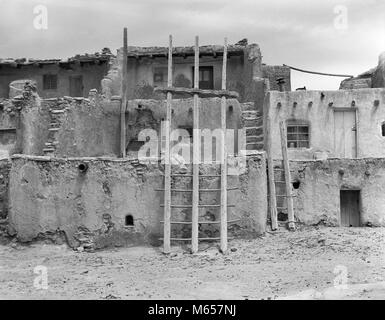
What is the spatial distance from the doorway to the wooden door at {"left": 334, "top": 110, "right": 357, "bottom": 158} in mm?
4945

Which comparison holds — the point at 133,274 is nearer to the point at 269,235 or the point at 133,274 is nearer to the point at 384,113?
the point at 269,235

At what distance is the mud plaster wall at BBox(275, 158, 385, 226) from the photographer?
61.1 ft

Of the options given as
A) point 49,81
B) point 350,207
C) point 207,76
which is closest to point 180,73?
point 207,76

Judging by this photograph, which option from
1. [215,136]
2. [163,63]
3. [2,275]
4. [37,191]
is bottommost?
[2,275]

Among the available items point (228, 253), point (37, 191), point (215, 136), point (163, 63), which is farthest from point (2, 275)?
point (163, 63)

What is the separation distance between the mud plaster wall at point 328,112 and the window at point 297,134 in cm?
21

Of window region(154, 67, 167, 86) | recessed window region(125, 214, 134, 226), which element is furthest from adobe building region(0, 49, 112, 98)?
recessed window region(125, 214, 134, 226)

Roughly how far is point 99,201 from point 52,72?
1367 cm

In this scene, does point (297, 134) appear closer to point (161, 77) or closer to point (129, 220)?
point (161, 77)

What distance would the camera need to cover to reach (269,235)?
17.8 metres

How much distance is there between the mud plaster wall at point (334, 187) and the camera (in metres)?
18.6

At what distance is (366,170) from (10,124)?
13.1 meters

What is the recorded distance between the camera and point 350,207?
63.2 feet

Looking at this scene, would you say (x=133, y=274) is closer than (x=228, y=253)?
Yes
